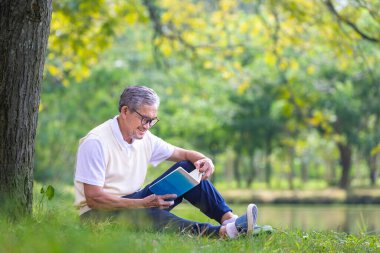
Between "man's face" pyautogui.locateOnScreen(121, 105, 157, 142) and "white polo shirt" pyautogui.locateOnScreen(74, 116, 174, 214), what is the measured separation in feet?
0.22

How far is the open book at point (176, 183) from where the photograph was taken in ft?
18.3

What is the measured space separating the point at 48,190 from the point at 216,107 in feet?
110

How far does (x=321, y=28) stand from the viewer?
11461mm

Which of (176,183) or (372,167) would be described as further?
(372,167)

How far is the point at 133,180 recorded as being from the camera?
19.1ft

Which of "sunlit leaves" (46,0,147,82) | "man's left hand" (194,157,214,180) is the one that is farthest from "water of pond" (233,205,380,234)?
"sunlit leaves" (46,0,147,82)

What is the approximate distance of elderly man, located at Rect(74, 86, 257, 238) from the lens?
5.47 m

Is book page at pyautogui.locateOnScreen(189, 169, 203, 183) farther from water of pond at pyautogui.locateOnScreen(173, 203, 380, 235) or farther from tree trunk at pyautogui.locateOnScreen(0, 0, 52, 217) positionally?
tree trunk at pyautogui.locateOnScreen(0, 0, 52, 217)

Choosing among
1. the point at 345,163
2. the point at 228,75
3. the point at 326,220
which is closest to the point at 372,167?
the point at 345,163

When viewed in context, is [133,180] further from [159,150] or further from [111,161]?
[159,150]

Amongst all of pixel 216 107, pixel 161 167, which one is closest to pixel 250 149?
pixel 216 107

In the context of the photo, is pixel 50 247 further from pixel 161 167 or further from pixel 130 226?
pixel 161 167

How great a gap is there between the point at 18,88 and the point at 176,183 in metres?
1.32

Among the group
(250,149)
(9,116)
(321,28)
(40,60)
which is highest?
(321,28)
